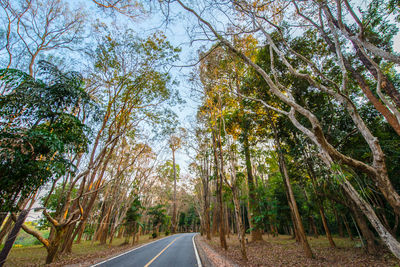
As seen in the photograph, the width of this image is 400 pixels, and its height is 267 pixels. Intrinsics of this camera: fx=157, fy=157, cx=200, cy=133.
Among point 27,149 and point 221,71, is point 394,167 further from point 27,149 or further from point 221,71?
point 27,149

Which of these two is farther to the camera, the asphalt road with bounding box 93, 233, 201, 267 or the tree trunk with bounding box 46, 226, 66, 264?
the asphalt road with bounding box 93, 233, 201, 267

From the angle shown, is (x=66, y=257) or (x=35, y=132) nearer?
(x=35, y=132)

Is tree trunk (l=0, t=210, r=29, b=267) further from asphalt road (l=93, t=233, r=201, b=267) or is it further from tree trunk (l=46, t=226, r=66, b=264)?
asphalt road (l=93, t=233, r=201, b=267)

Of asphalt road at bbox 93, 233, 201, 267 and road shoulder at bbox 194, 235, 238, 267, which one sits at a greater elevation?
road shoulder at bbox 194, 235, 238, 267

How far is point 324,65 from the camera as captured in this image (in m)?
8.85

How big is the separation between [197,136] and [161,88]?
5.77 m

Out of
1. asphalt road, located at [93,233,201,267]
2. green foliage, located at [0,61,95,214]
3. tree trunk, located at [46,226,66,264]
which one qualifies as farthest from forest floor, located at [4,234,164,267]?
green foliage, located at [0,61,95,214]

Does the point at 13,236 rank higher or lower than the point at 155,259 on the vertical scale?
higher

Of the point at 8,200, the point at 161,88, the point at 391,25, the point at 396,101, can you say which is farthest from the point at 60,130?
the point at 391,25

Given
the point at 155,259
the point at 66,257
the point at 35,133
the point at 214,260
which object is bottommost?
the point at 66,257

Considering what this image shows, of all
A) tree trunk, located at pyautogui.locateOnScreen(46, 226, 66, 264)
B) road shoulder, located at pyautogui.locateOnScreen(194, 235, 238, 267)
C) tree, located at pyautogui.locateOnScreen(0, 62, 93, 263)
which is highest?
tree, located at pyautogui.locateOnScreen(0, 62, 93, 263)

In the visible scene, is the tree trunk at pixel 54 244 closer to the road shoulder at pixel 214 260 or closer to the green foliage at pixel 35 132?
the green foliage at pixel 35 132

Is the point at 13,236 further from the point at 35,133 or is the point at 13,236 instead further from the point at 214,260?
the point at 214,260

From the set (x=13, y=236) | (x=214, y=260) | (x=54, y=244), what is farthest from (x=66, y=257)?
(x=214, y=260)
